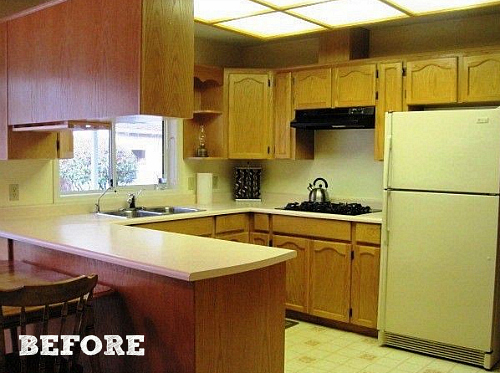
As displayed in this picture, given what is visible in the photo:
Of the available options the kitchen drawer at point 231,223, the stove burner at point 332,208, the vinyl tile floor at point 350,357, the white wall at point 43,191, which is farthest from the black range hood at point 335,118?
the vinyl tile floor at point 350,357

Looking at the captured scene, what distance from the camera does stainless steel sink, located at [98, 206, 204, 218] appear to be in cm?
426

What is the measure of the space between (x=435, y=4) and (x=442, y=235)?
57.3 inches

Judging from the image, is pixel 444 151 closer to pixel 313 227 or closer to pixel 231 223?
pixel 313 227

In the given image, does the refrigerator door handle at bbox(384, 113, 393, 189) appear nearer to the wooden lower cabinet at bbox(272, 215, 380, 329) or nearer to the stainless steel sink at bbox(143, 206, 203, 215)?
the wooden lower cabinet at bbox(272, 215, 380, 329)

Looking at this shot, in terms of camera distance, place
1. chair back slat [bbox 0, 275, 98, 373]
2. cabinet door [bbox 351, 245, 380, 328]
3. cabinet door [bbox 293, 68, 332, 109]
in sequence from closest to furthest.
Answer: chair back slat [bbox 0, 275, 98, 373] < cabinet door [bbox 351, 245, 380, 328] < cabinet door [bbox 293, 68, 332, 109]

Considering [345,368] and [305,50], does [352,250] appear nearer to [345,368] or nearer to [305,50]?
[345,368]

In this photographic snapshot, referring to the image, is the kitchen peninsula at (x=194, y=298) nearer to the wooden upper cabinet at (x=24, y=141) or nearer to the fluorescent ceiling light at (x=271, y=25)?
the wooden upper cabinet at (x=24, y=141)

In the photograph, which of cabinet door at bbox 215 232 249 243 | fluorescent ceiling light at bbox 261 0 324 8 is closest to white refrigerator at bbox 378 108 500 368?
fluorescent ceiling light at bbox 261 0 324 8

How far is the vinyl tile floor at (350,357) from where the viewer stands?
347 centimetres

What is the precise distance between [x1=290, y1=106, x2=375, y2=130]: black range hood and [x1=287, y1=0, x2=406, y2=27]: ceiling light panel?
712 mm

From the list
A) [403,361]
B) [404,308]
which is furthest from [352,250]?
[403,361]

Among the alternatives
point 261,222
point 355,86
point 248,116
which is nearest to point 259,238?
point 261,222

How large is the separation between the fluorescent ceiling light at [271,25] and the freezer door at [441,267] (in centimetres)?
138

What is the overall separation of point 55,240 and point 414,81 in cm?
272
